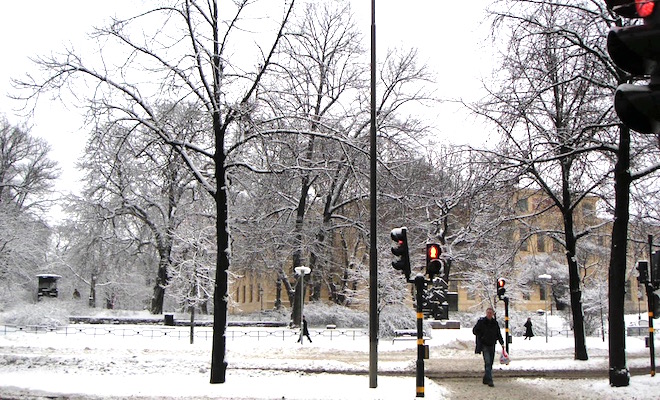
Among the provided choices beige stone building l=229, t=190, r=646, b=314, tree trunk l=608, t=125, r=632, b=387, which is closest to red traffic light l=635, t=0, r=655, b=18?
tree trunk l=608, t=125, r=632, b=387

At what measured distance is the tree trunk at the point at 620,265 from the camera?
16438mm

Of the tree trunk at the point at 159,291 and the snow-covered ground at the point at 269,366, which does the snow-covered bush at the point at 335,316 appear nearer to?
the snow-covered ground at the point at 269,366

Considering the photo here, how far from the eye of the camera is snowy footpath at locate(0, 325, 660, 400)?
14922mm

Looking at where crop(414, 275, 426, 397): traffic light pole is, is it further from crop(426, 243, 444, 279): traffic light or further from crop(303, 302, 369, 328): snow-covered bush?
crop(303, 302, 369, 328): snow-covered bush

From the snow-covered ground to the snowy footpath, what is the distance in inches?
1.2

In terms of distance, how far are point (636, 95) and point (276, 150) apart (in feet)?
44.4

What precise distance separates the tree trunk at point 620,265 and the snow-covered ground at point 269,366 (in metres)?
0.84

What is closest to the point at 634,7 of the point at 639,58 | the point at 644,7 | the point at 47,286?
→ the point at 644,7

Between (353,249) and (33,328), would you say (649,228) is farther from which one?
(33,328)

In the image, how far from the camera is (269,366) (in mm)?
22094

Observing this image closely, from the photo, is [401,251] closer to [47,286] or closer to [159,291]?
[47,286]

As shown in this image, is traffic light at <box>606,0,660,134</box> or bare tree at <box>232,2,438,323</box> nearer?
traffic light at <box>606,0,660,134</box>

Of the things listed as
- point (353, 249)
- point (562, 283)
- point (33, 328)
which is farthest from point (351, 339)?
point (562, 283)

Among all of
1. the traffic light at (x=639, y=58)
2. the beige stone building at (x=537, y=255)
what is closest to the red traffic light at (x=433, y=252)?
the beige stone building at (x=537, y=255)
